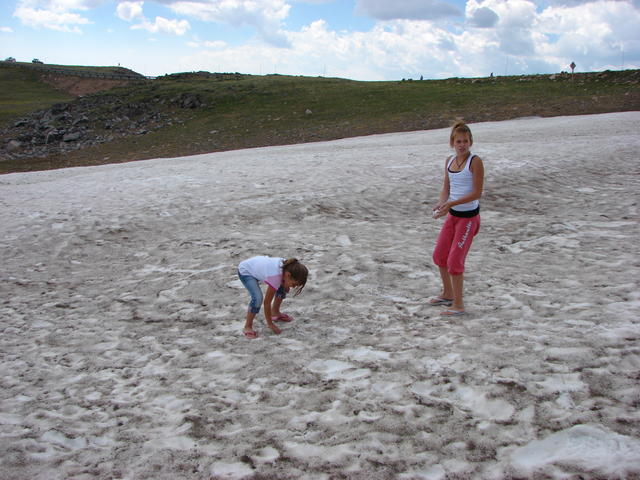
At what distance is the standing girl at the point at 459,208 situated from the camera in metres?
7.08

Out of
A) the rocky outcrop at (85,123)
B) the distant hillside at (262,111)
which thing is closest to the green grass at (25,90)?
the distant hillside at (262,111)

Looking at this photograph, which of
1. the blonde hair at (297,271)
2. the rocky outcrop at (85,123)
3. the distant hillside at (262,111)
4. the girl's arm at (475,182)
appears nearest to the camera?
the blonde hair at (297,271)

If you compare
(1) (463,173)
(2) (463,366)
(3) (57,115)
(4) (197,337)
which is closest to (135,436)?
(4) (197,337)

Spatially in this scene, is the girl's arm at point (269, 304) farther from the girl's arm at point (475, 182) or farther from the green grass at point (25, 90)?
the green grass at point (25, 90)

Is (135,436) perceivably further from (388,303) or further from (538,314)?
(538,314)

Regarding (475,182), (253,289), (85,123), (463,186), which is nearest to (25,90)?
(85,123)

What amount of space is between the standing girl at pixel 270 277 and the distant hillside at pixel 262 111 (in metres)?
29.4

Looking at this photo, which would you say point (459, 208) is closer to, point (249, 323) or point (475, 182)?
point (475, 182)

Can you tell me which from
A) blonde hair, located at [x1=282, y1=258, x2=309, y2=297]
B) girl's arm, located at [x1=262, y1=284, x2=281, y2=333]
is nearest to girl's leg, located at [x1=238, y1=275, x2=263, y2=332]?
girl's arm, located at [x1=262, y1=284, x2=281, y2=333]

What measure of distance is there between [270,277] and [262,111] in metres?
40.8

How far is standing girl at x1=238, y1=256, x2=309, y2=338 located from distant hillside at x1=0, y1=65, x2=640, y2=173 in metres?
29.4

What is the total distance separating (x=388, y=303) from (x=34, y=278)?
22.7ft

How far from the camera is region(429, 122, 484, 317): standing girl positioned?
23.2ft

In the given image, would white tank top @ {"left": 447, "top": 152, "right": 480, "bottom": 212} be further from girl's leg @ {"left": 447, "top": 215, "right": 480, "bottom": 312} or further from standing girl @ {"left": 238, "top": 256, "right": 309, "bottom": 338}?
standing girl @ {"left": 238, "top": 256, "right": 309, "bottom": 338}
